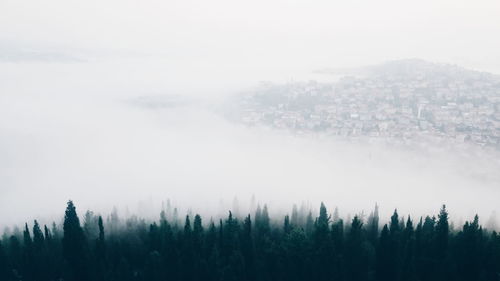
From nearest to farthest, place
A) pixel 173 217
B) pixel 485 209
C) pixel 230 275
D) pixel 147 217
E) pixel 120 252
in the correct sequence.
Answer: pixel 230 275
pixel 120 252
pixel 173 217
pixel 147 217
pixel 485 209

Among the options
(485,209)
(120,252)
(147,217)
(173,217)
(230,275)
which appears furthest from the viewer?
(485,209)

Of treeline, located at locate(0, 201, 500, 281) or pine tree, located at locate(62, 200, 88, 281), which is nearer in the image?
treeline, located at locate(0, 201, 500, 281)

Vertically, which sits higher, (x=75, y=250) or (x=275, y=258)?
(x=75, y=250)

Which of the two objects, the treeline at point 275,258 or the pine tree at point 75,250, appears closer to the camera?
the treeline at point 275,258

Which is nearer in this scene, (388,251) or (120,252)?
(388,251)

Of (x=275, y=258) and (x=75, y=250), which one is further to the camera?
(x=275, y=258)

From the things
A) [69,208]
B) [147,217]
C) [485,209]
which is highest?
[69,208]

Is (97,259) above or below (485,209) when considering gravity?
above

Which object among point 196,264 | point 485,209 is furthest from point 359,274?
point 485,209

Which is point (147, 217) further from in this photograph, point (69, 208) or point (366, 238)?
point (366, 238)
